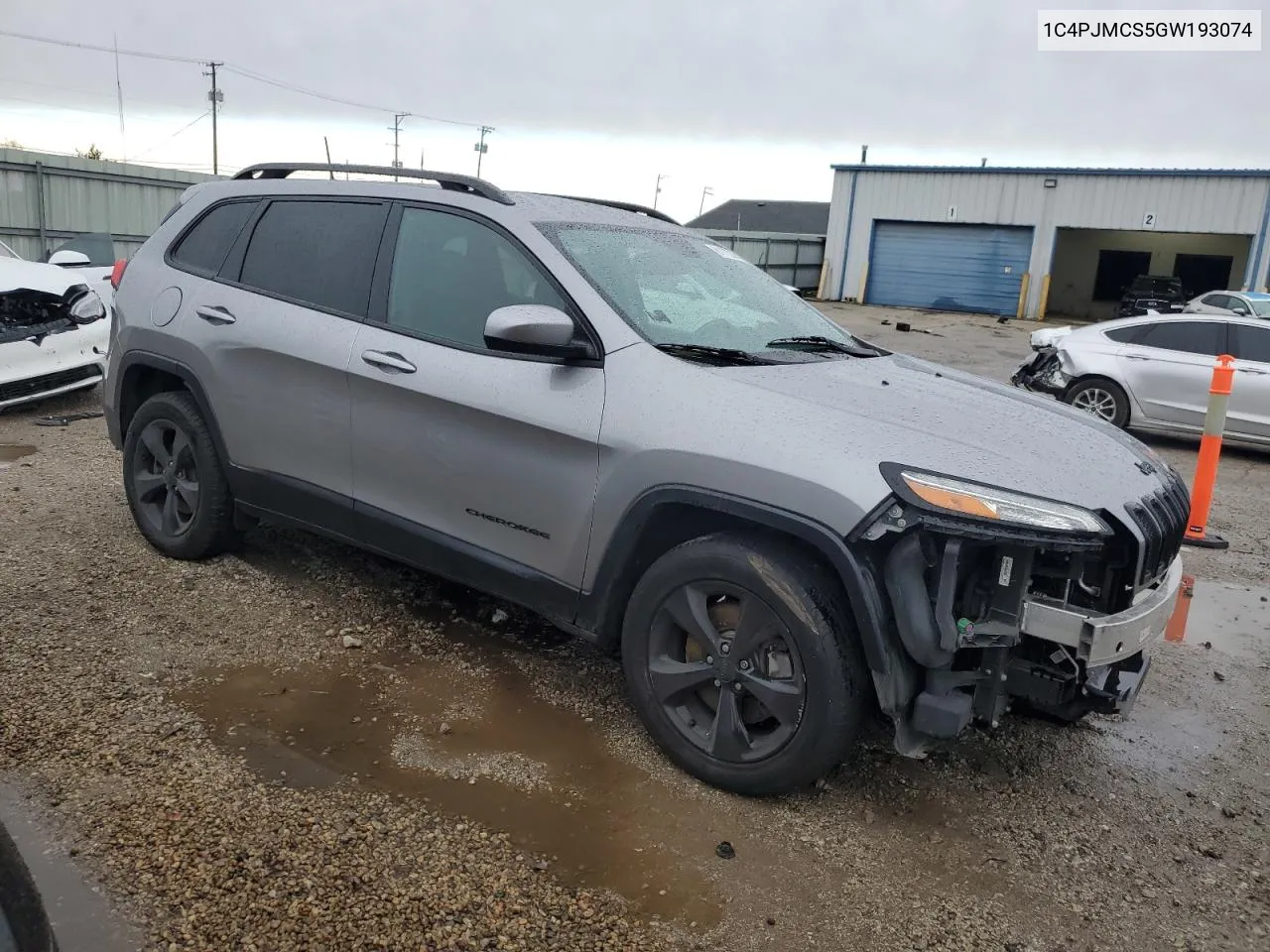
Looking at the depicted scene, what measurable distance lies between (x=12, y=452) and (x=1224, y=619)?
25.1 ft

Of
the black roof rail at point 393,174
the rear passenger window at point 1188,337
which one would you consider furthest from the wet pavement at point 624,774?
the rear passenger window at point 1188,337

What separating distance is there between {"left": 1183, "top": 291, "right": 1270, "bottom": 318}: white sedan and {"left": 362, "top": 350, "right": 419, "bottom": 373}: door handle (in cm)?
1654

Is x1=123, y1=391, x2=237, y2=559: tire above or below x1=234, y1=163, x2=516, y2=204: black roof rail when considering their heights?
below

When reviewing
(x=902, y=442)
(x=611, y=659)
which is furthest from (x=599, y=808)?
(x=902, y=442)

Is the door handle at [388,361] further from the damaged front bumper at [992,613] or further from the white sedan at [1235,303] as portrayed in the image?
the white sedan at [1235,303]

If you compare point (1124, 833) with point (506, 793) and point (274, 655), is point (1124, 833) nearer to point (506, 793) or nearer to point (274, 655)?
point (506, 793)

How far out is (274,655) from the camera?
13.3 ft

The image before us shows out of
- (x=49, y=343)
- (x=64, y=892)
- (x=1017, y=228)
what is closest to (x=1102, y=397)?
(x=49, y=343)

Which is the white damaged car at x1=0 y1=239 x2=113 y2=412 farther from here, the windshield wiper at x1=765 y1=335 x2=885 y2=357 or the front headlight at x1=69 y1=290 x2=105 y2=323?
the windshield wiper at x1=765 y1=335 x2=885 y2=357

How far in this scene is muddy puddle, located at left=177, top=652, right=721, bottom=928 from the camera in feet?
9.55

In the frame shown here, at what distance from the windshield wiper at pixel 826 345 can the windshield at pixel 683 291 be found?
0.10ft

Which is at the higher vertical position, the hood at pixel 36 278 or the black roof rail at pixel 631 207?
the black roof rail at pixel 631 207

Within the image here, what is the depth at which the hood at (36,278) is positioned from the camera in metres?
8.09

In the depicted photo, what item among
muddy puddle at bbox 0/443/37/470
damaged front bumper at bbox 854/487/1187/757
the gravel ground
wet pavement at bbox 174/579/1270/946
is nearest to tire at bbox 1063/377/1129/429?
the gravel ground
